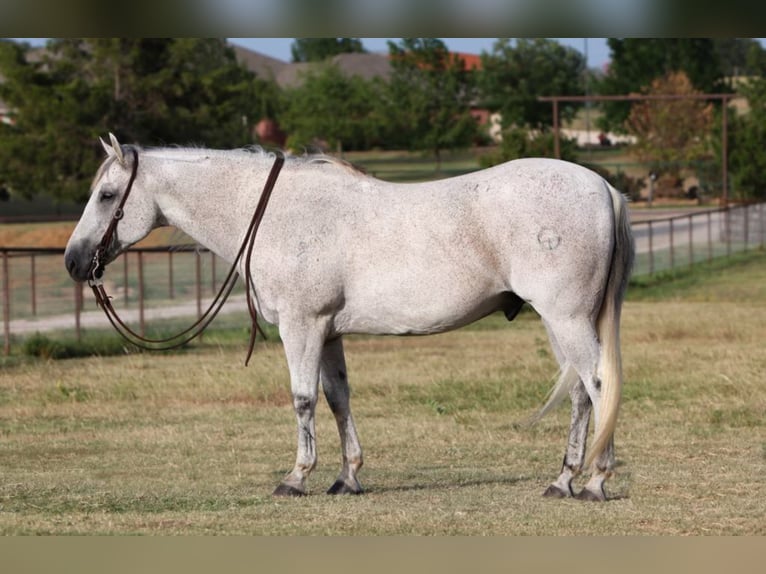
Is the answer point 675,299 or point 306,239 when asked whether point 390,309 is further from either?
point 675,299

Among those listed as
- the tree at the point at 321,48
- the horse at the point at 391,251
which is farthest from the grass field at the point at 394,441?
the tree at the point at 321,48

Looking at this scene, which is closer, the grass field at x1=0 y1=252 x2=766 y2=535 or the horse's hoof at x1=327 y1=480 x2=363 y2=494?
the grass field at x1=0 y1=252 x2=766 y2=535

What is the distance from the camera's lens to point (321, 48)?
125 m

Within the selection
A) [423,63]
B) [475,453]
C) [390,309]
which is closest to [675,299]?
[475,453]

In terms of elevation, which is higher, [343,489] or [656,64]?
[656,64]

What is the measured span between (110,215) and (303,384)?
1.65m

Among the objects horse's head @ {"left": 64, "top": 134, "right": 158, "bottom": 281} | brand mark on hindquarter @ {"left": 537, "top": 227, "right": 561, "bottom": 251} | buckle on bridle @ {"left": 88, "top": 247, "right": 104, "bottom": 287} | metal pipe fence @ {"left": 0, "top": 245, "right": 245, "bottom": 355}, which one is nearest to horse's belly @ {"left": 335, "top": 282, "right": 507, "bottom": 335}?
brand mark on hindquarter @ {"left": 537, "top": 227, "right": 561, "bottom": 251}

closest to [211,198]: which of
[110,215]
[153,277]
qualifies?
[110,215]

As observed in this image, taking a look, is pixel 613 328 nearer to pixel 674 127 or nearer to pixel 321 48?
pixel 674 127

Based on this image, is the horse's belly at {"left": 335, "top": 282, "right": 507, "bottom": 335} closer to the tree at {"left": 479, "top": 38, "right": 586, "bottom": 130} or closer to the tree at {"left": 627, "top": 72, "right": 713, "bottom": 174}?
the tree at {"left": 627, "top": 72, "right": 713, "bottom": 174}

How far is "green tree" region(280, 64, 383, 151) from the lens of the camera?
67750 millimetres

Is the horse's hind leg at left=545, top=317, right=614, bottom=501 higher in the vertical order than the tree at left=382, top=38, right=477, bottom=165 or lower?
lower

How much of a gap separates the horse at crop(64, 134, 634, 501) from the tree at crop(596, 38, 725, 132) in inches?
2549

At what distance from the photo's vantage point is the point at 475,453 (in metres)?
10.7
